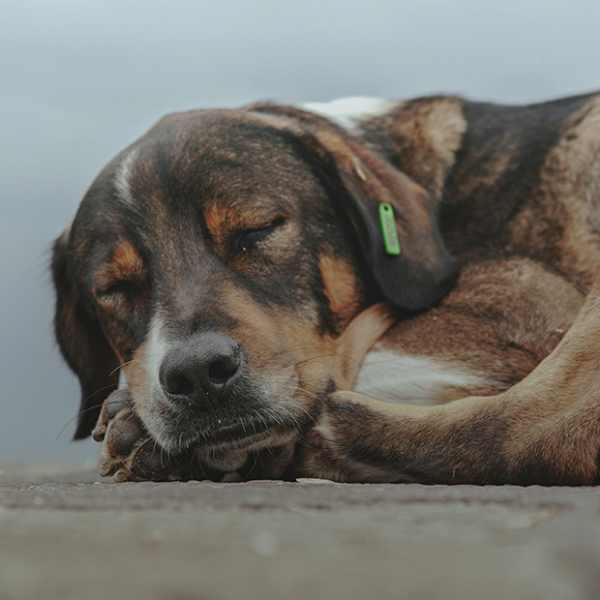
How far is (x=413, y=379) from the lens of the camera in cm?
290

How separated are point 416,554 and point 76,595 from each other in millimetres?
376

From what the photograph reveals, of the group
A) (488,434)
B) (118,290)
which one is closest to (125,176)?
(118,290)

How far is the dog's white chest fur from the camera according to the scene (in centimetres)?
286

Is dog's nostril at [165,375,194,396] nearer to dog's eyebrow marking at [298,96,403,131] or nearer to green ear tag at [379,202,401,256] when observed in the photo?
green ear tag at [379,202,401,256]

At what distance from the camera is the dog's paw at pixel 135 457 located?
2.47m

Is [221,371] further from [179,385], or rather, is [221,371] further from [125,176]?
[125,176]

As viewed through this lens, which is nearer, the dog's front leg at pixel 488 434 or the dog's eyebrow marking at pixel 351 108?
the dog's front leg at pixel 488 434

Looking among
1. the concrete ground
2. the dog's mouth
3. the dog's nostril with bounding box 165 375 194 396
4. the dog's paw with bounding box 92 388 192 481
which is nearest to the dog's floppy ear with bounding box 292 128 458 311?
the dog's mouth

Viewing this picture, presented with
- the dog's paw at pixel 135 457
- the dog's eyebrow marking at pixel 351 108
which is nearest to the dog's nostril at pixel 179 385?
the dog's paw at pixel 135 457

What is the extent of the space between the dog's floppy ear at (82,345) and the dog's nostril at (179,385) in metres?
1.29

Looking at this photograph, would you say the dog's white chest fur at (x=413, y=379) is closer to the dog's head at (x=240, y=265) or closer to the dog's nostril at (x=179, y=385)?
the dog's head at (x=240, y=265)

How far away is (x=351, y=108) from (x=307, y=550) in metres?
3.51

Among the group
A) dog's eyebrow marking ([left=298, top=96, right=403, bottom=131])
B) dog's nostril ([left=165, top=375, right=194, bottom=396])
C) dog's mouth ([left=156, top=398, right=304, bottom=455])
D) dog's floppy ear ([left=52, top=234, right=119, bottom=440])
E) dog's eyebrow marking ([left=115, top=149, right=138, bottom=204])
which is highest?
dog's eyebrow marking ([left=298, top=96, right=403, bottom=131])

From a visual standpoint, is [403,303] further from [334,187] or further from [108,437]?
[108,437]
